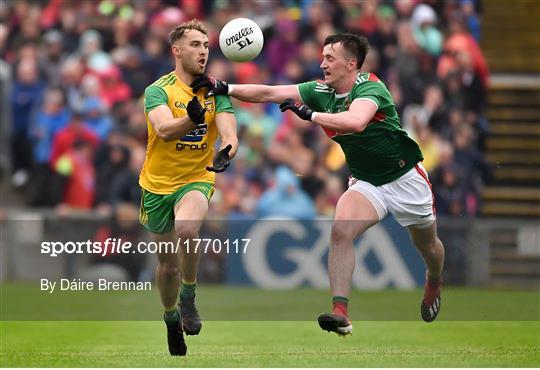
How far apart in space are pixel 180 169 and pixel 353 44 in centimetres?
170

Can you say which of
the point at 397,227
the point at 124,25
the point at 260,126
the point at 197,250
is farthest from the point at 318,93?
the point at 124,25

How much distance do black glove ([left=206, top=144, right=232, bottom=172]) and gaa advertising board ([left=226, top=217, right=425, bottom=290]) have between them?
286 inches

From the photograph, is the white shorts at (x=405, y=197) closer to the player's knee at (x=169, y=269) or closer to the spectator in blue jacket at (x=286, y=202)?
the player's knee at (x=169, y=269)

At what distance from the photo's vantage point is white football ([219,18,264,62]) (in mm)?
11516

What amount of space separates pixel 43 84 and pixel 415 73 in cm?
520

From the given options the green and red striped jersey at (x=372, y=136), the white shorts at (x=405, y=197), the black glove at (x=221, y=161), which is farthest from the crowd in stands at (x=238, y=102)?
the black glove at (x=221, y=161)

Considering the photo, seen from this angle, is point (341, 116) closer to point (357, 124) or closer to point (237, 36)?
point (357, 124)

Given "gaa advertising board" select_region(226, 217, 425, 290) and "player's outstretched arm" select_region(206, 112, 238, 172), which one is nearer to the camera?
"player's outstretched arm" select_region(206, 112, 238, 172)

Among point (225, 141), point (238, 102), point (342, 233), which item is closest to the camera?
point (225, 141)

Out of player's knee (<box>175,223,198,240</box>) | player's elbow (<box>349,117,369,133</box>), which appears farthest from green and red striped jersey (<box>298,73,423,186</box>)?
player's knee (<box>175,223,198,240</box>)

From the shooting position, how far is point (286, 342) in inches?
507

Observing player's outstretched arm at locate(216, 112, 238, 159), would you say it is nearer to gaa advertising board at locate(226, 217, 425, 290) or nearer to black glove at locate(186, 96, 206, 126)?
black glove at locate(186, 96, 206, 126)

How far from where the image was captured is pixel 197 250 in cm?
1143

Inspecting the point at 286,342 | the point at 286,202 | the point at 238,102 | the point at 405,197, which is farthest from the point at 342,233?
the point at 238,102
